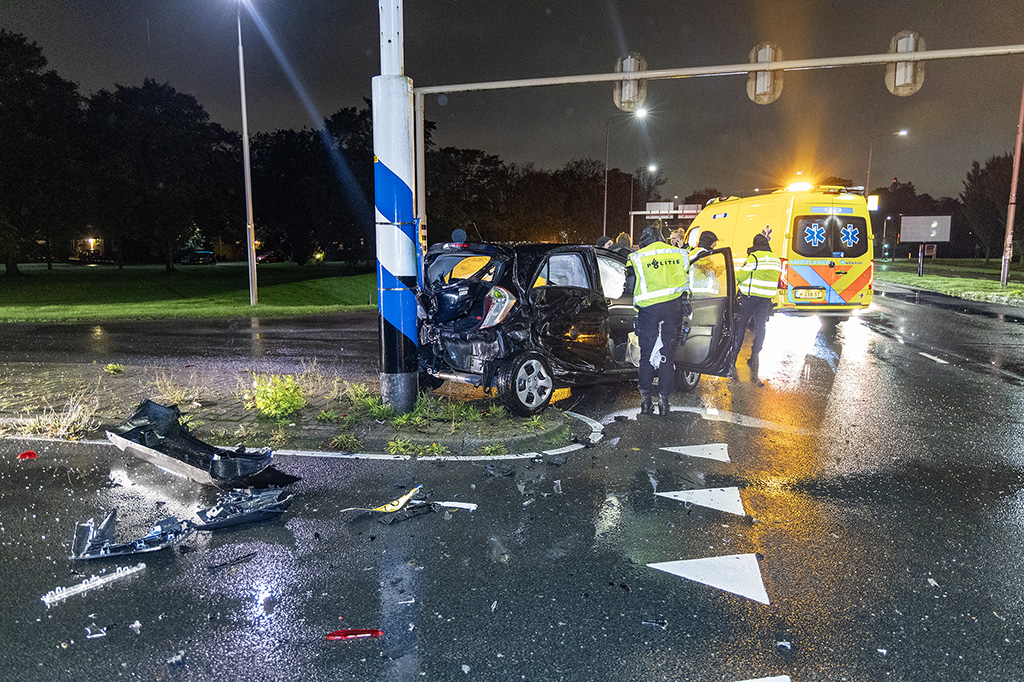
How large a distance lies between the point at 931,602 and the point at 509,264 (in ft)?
14.3

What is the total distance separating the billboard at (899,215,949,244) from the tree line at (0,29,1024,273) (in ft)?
28.0

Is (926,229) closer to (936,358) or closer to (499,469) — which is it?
(936,358)

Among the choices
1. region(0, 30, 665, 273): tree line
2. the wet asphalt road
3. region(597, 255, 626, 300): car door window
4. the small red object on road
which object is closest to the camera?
the wet asphalt road

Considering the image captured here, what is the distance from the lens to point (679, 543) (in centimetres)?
402

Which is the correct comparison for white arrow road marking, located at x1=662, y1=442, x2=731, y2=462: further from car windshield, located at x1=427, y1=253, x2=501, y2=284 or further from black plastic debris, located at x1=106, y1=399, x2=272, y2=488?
black plastic debris, located at x1=106, y1=399, x2=272, y2=488

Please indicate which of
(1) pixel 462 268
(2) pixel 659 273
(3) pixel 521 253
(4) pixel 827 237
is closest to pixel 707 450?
(2) pixel 659 273

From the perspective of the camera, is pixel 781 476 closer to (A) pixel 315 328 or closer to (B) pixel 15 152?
(A) pixel 315 328

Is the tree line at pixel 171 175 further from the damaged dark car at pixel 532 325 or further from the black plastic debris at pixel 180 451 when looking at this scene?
the black plastic debris at pixel 180 451

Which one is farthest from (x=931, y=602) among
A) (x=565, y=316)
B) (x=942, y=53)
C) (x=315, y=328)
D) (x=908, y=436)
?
(x=315, y=328)

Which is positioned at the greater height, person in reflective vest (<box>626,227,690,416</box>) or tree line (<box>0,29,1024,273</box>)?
tree line (<box>0,29,1024,273</box>)

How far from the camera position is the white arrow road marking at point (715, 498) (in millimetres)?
4578

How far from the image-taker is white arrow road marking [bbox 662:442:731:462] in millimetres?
5699

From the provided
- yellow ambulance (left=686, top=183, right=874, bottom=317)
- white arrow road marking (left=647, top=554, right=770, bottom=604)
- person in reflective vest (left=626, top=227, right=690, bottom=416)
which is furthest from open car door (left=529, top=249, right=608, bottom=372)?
yellow ambulance (left=686, top=183, right=874, bottom=317)

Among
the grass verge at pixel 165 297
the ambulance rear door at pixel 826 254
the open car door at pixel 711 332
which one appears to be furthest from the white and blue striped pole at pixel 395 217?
the grass verge at pixel 165 297
